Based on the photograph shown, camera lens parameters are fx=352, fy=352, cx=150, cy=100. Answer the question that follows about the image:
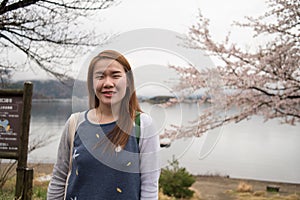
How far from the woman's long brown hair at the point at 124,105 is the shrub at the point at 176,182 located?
464 centimetres

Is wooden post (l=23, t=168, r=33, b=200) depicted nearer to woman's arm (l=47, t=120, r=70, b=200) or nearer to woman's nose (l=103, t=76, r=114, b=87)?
woman's arm (l=47, t=120, r=70, b=200)

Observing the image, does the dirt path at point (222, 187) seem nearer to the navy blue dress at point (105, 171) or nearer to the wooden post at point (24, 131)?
the wooden post at point (24, 131)

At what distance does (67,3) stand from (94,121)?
3.11m

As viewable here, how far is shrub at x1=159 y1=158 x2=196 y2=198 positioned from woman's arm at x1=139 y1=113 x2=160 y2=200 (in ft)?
15.3

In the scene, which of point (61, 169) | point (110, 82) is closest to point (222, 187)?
point (61, 169)

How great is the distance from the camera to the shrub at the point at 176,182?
18.4 ft

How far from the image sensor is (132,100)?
111 centimetres

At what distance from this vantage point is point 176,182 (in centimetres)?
562

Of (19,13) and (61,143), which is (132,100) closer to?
(61,143)

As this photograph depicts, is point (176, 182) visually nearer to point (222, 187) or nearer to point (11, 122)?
point (222, 187)

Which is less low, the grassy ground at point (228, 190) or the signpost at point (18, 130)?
the signpost at point (18, 130)

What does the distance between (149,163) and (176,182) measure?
15.5ft

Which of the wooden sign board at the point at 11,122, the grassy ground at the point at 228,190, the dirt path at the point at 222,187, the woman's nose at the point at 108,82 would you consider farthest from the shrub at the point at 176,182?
the woman's nose at the point at 108,82

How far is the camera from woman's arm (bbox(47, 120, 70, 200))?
44.8 inches
